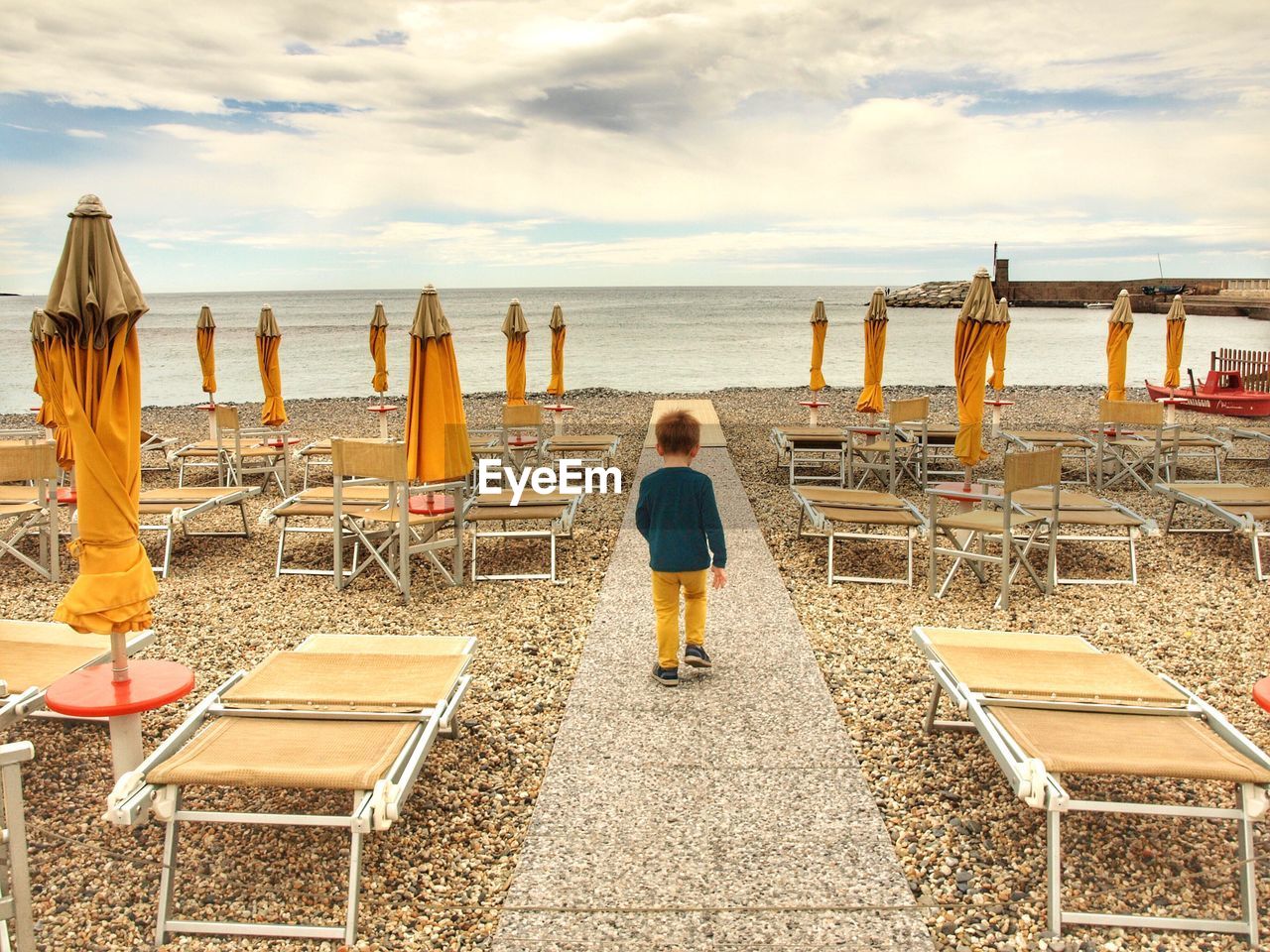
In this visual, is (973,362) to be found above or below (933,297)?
below

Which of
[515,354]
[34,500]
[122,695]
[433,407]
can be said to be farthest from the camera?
[515,354]

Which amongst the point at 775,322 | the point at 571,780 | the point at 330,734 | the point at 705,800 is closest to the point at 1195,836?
the point at 705,800

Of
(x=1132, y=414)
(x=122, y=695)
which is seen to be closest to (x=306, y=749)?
(x=122, y=695)

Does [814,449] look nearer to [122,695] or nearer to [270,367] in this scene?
[270,367]

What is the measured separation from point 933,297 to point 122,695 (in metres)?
105

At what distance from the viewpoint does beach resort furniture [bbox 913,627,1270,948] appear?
2.72 m

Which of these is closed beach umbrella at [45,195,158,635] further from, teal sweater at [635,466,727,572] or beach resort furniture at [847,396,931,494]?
beach resort furniture at [847,396,931,494]

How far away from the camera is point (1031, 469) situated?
5.63 metres

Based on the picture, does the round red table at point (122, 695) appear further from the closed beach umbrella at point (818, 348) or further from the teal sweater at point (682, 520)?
the closed beach umbrella at point (818, 348)

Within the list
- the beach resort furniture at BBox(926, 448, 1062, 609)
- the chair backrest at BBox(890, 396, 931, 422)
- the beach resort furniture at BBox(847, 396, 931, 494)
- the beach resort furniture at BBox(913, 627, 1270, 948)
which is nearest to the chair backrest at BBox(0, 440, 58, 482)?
the beach resort furniture at BBox(913, 627, 1270, 948)

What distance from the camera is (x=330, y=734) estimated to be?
307 centimetres

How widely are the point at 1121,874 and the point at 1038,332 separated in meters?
58.6

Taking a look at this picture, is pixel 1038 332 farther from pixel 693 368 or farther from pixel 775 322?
pixel 693 368

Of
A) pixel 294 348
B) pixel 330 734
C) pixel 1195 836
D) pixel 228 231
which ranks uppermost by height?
pixel 228 231
